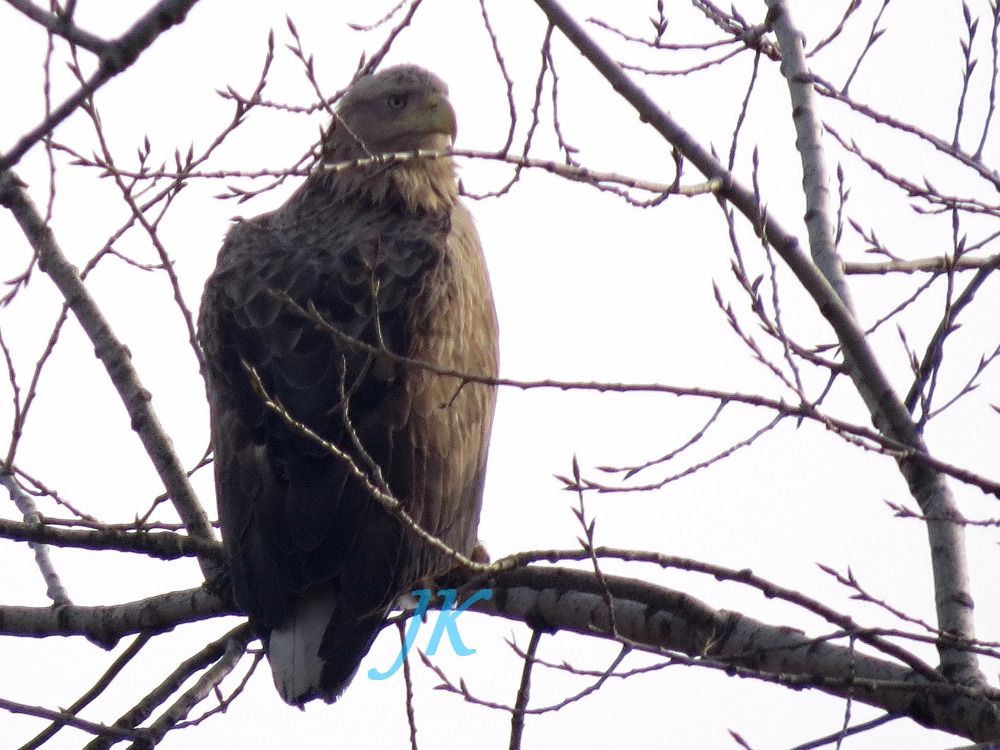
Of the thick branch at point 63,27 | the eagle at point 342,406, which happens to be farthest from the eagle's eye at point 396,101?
the thick branch at point 63,27

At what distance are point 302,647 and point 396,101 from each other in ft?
9.44

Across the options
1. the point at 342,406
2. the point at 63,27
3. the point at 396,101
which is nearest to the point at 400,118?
the point at 396,101

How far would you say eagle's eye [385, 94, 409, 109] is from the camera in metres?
6.32

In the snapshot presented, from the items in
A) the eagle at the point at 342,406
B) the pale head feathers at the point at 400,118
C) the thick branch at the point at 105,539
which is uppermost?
the pale head feathers at the point at 400,118

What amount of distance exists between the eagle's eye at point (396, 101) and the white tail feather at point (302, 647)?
2657 mm

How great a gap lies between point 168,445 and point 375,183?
1.64 meters

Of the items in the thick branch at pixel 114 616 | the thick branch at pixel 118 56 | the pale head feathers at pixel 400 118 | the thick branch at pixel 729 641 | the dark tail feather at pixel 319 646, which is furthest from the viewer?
the pale head feathers at pixel 400 118

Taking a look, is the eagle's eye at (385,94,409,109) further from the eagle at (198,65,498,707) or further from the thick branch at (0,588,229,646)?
the thick branch at (0,588,229,646)

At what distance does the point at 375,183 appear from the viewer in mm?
5922

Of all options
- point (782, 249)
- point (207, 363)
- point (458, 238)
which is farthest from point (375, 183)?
point (782, 249)

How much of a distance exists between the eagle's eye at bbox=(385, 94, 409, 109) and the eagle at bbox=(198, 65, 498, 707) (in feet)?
1.71

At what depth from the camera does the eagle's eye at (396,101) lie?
6.32 meters

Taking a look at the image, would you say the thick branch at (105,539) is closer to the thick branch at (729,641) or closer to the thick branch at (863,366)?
the thick branch at (729,641)

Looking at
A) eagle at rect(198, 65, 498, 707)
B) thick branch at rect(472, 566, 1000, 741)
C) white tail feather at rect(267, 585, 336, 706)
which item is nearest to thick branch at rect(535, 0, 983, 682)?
thick branch at rect(472, 566, 1000, 741)
